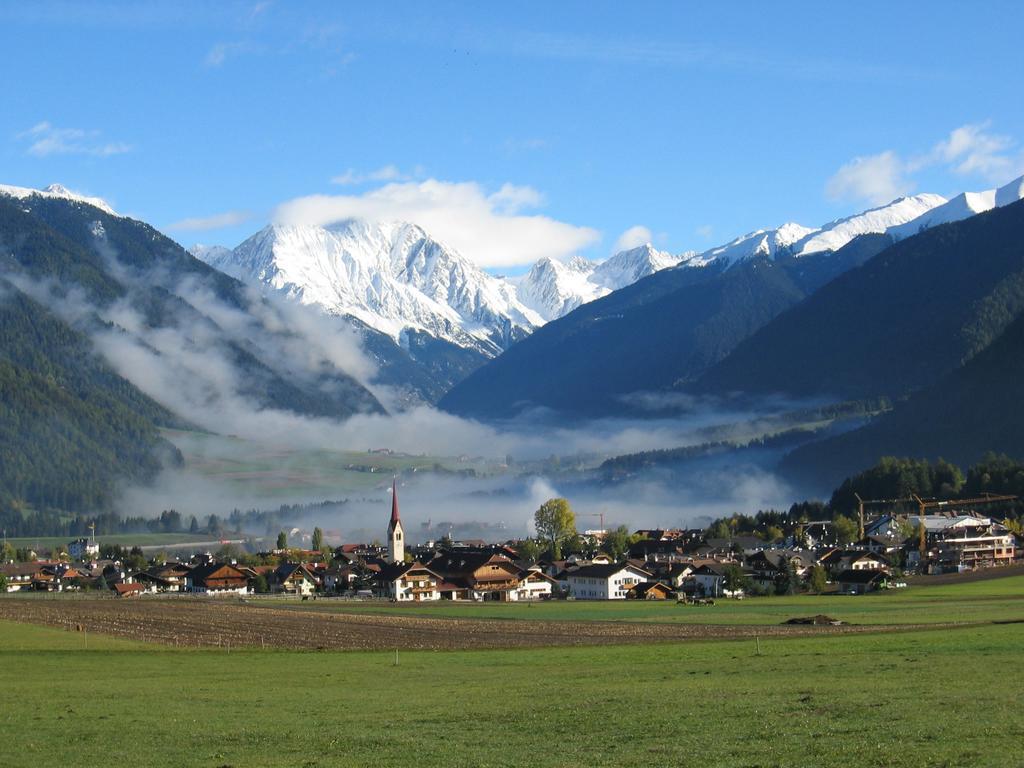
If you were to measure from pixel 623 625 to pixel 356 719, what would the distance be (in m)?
48.8

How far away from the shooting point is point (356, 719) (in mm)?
37812

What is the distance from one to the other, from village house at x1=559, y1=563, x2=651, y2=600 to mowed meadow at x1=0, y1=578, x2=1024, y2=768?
7989 centimetres

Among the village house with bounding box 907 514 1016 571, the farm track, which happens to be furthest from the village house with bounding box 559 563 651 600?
the farm track

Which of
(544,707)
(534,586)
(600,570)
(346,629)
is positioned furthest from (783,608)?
(544,707)

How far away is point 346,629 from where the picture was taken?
274ft

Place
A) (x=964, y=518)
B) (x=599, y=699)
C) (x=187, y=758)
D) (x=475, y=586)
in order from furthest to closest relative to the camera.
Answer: (x=964, y=518)
(x=475, y=586)
(x=599, y=699)
(x=187, y=758)

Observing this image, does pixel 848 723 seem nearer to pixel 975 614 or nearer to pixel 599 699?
pixel 599 699

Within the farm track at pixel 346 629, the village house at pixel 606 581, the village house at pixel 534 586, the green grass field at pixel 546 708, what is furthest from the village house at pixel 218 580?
the green grass field at pixel 546 708

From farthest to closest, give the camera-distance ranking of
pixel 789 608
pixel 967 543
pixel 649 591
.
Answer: pixel 967 543 → pixel 649 591 → pixel 789 608

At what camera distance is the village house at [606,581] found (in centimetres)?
14207

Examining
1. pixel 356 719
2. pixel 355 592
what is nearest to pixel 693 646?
pixel 356 719

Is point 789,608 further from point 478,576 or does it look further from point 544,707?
point 544,707

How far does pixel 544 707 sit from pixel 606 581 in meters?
105

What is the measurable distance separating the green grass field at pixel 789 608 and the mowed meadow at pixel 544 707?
2021cm
